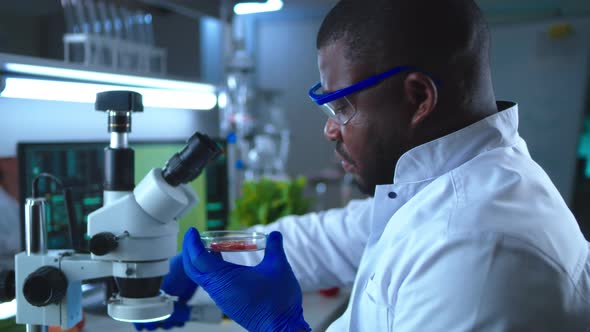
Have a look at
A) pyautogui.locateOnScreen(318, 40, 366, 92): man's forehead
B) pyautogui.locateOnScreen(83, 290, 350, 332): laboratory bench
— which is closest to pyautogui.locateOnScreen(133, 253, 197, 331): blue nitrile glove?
pyautogui.locateOnScreen(83, 290, 350, 332): laboratory bench

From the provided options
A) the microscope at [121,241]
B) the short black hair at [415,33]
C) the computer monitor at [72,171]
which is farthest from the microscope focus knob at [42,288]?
the short black hair at [415,33]

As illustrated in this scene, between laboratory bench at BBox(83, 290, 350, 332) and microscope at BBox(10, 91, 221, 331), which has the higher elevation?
microscope at BBox(10, 91, 221, 331)

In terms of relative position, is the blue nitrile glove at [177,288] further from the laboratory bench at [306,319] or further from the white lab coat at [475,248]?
the white lab coat at [475,248]

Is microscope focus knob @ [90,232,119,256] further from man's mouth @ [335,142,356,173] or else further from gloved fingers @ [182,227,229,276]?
man's mouth @ [335,142,356,173]

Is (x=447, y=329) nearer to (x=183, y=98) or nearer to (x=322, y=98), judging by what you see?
(x=322, y=98)

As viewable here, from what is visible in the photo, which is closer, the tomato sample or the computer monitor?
the tomato sample

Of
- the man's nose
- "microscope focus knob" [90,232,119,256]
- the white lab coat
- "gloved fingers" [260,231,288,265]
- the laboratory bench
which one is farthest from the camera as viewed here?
the laboratory bench

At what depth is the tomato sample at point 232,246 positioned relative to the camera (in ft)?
2.88

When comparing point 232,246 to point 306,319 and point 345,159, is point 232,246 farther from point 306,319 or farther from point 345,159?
point 306,319

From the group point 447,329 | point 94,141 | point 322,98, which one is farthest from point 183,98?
point 447,329

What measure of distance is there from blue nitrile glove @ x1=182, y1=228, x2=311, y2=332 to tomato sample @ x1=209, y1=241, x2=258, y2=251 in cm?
2

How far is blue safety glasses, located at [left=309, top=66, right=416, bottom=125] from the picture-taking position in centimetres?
93

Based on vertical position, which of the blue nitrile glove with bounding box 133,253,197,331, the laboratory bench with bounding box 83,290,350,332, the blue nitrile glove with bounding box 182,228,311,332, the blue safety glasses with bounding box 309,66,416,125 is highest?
the blue safety glasses with bounding box 309,66,416,125

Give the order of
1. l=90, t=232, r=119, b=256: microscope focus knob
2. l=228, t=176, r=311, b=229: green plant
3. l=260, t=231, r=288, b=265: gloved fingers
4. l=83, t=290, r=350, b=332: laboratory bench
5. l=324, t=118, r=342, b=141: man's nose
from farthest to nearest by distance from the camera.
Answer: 1. l=228, t=176, r=311, b=229: green plant
2. l=83, t=290, r=350, b=332: laboratory bench
3. l=324, t=118, r=342, b=141: man's nose
4. l=260, t=231, r=288, b=265: gloved fingers
5. l=90, t=232, r=119, b=256: microscope focus knob
